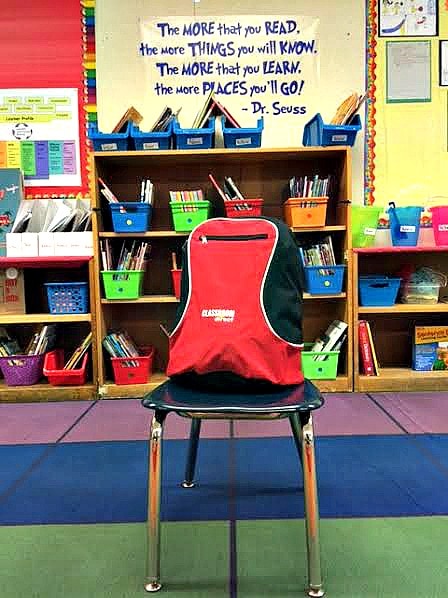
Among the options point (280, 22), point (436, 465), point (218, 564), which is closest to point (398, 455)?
point (436, 465)

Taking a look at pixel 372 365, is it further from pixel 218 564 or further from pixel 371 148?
pixel 218 564

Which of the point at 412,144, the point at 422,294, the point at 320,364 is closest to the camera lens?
the point at 320,364

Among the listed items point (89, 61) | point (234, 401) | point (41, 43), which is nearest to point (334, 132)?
point (89, 61)

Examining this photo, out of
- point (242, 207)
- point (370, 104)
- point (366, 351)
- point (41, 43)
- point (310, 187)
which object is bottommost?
point (366, 351)

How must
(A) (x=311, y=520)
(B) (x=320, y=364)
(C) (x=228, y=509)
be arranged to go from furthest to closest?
1. (B) (x=320, y=364)
2. (C) (x=228, y=509)
3. (A) (x=311, y=520)

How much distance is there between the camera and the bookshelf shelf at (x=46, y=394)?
303 cm

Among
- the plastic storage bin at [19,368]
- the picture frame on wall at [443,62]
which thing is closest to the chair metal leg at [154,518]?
the plastic storage bin at [19,368]

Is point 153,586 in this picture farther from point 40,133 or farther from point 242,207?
point 40,133

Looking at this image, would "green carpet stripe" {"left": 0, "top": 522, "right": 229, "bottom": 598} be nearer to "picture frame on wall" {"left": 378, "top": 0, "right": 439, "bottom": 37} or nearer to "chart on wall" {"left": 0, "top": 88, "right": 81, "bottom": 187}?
"chart on wall" {"left": 0, "top": 88, "right": 81, "bottom": 187}

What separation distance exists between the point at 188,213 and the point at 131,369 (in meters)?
0.93

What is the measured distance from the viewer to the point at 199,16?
128 inches

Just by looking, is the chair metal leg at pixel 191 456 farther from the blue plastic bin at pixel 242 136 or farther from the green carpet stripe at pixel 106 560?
the blue plastic bin at pixel 242 136

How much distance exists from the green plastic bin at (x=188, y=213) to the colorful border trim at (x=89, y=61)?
64cm

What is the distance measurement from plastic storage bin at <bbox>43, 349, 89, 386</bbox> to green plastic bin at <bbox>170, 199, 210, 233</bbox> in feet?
3.01
